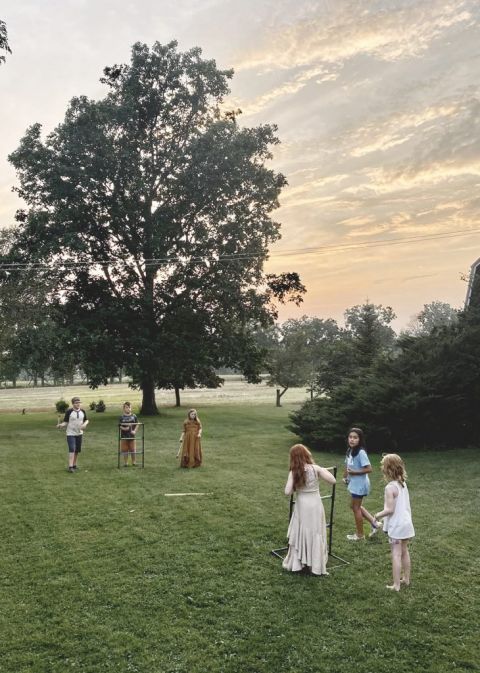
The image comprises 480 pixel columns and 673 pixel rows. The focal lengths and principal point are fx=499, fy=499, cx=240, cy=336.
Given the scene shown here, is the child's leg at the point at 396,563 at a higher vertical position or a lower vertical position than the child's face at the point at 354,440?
lower

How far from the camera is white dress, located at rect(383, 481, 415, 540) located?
6.92 meters

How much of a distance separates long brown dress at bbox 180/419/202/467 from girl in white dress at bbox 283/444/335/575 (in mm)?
8867

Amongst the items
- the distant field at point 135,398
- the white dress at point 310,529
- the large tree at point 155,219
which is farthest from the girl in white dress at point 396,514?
Answer: the distant field at point 135,398

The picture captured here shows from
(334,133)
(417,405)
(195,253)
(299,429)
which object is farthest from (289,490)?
(195,253)

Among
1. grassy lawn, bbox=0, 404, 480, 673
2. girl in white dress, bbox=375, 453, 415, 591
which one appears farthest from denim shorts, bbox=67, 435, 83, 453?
girl in white dress, bbox=375, 453, 415, 591

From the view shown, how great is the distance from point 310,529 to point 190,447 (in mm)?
9093

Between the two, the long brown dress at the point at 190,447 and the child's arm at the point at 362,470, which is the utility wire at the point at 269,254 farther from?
the child's arm at the point at 362,470

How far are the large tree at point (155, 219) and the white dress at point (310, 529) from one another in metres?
24.2

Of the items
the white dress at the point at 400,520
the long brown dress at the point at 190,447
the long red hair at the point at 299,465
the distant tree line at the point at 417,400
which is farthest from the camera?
the distant tree line at the point at 417,400

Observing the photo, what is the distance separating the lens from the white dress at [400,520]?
692cm

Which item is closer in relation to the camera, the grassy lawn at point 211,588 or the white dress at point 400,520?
the grassy lawn at point 211,588

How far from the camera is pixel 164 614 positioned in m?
6.39

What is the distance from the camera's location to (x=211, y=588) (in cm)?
712

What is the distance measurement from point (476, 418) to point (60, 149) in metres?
28.1
